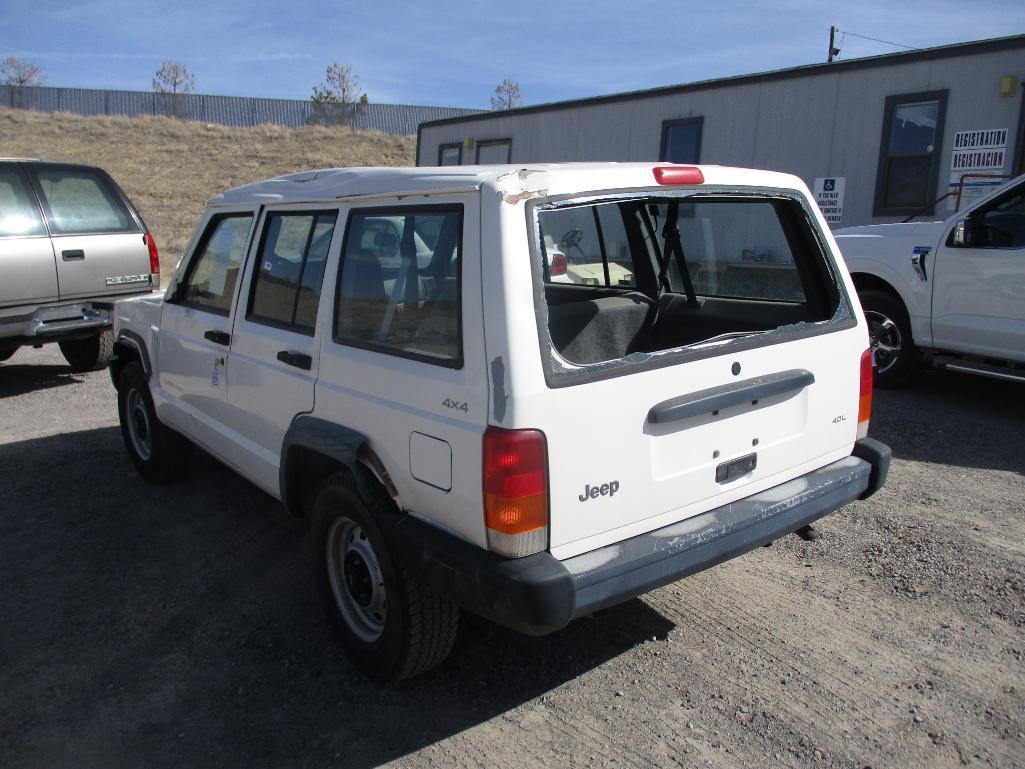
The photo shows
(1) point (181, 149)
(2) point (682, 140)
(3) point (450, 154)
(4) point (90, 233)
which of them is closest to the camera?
(4) point (90, 233)

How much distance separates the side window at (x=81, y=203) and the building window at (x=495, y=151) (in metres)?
8.35

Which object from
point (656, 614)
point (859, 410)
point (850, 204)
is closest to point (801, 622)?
point (656, 614)

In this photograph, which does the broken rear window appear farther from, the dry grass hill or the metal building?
the dry grass hill

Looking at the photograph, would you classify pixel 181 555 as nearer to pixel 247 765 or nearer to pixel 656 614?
pixel 247 765

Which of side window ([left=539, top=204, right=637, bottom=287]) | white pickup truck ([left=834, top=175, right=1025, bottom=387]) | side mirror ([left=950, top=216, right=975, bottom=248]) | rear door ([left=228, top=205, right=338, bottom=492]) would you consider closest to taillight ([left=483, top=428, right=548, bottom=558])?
rear door ([left=228, top=205, right=338, bottom=492])

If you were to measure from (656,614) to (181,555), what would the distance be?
2.35 meters

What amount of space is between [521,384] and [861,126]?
9.53m

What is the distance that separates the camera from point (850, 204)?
419 inches

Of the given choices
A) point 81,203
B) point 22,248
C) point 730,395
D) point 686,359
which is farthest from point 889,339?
point 22,248

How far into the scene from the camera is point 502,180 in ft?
8.26

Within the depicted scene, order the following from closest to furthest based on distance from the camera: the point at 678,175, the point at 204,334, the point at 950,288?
the point at 678,175 → the point at 204,334 → the point at 950,288

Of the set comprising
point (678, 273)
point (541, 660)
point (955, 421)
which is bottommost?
point (541, 660)

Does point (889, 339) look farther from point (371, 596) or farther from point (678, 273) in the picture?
point (371, 596)

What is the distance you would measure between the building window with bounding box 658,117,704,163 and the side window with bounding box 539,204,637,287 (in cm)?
838
